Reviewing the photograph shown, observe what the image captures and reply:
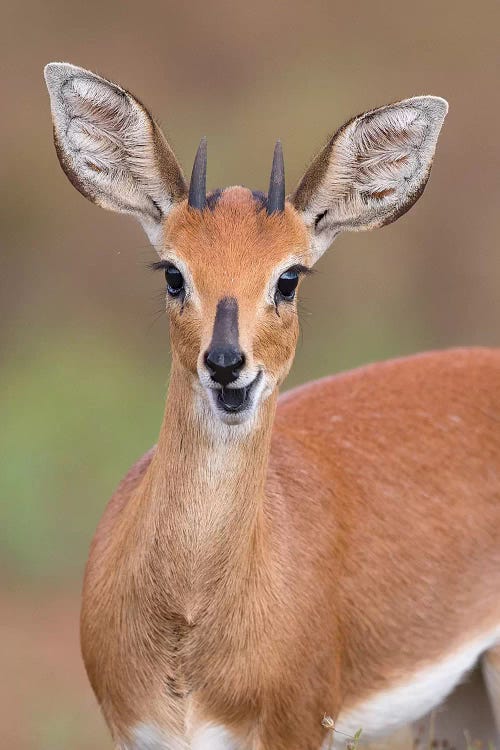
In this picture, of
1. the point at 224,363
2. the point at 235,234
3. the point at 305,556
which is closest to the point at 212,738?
the point at 305,556

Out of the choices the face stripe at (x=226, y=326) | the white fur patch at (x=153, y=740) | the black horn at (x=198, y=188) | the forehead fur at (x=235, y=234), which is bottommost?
the white fur patch at (x=153, y=740)

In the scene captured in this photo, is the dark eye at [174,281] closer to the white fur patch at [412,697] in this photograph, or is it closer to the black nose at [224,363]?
the black nose at [224,363]

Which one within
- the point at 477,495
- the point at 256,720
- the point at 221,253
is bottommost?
the point at 256,720

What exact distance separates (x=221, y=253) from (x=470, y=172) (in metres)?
12.3

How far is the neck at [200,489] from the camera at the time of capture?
5625 millimetres

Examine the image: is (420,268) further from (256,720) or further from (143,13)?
(256,720)

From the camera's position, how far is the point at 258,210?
19.0 feet

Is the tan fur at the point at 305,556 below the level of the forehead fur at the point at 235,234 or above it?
below

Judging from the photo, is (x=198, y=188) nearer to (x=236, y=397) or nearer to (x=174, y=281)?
(x=174, y=281)

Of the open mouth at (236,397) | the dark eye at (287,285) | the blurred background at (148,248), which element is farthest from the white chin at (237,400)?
the blurred background at (148,248)

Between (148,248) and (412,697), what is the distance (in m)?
8.83

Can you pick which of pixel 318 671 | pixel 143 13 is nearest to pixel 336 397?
pixel 318 671

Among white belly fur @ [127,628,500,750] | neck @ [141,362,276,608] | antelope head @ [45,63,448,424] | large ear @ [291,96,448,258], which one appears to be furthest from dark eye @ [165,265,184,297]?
white belly fur @ [127,628,500,750]

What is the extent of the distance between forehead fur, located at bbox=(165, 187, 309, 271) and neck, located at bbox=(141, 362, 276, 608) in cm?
44
